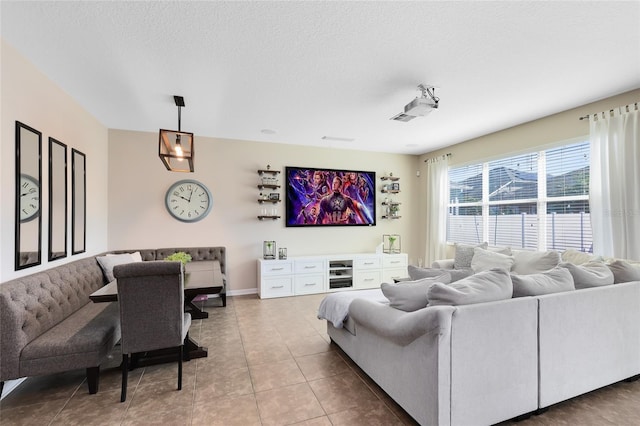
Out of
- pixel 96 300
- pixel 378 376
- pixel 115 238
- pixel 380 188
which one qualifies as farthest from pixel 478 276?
pixel 115 238

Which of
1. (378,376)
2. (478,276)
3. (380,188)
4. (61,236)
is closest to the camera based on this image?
(478,276)

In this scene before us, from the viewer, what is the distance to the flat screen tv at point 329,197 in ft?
17.9

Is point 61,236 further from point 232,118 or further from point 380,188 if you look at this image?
point 380,188

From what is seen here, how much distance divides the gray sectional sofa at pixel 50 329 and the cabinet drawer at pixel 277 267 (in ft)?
7.66

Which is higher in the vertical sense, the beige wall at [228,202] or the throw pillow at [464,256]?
the beige wall at [228,202]

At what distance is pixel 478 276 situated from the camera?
200 centimetres

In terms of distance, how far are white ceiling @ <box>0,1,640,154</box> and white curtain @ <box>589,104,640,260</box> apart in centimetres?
36

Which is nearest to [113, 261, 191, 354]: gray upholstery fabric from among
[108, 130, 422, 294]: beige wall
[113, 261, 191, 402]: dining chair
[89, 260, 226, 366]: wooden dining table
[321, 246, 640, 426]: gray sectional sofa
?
[113, 261, 191, 402]: dining chair

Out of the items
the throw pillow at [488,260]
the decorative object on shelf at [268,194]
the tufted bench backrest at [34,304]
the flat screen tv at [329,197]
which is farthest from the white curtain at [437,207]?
the tufted bench backrest at [34,304]

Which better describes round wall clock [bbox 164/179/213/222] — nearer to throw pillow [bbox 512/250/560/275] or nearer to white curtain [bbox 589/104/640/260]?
throw pillow [bbox 512/250/560/275]

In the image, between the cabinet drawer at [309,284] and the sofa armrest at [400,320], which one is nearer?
the sofa armrest at [400,320]

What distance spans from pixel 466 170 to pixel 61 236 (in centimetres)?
588

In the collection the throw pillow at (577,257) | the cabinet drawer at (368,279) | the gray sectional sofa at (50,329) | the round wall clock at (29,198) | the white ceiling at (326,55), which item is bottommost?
the cabinet drawer at (368,279)

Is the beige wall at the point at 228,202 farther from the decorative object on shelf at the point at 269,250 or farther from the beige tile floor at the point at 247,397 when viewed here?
the beige tile floor at the point at 247,397
